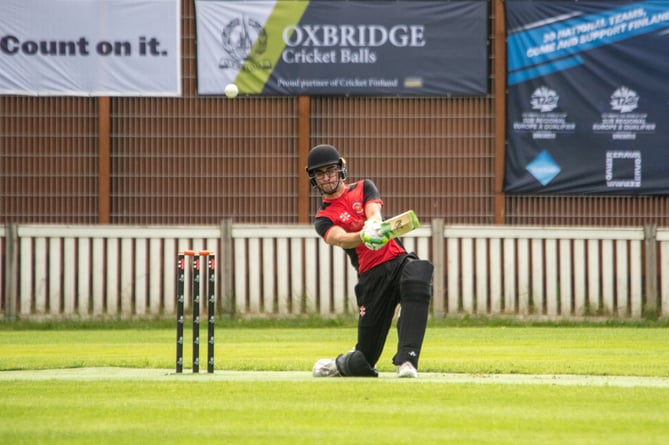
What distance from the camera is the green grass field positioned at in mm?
6980

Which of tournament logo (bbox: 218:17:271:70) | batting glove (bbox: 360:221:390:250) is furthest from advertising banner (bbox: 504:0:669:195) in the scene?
batting glove (bbox: 360:221:390:250)

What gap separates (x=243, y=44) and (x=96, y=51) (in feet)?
7.17

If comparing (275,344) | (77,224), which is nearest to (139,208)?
(77,224)

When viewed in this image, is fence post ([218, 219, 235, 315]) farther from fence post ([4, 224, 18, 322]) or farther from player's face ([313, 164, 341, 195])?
player's face ([313, 164, 341, 195])

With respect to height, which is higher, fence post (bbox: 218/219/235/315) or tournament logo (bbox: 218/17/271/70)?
tournament logo (bbox: 218/17/271/70)

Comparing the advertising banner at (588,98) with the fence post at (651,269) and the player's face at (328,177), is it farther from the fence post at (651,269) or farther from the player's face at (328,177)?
the player's face at (328,177)

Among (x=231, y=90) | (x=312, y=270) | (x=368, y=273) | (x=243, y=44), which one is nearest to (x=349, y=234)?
(x=368, y=273)

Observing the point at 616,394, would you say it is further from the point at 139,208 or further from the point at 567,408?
the point at 139,208

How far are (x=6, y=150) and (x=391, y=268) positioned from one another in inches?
432

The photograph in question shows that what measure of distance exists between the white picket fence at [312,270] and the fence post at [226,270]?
0.5 inches

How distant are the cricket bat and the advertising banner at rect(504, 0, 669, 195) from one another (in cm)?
1040

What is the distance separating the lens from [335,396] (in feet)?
28.5

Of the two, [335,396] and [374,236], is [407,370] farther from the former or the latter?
[335,396]

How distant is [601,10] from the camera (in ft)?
64.6
